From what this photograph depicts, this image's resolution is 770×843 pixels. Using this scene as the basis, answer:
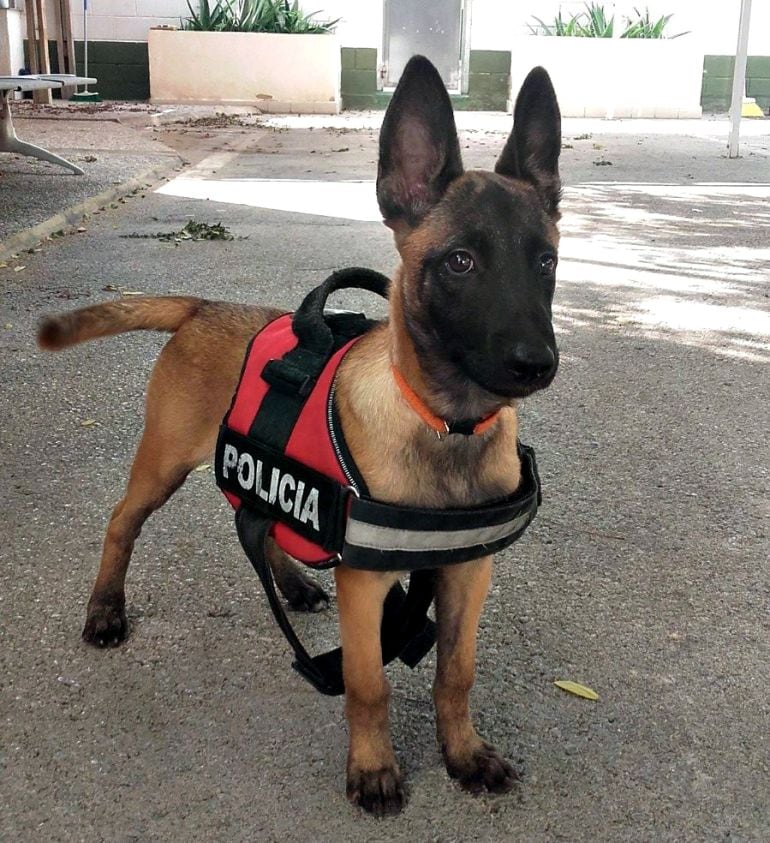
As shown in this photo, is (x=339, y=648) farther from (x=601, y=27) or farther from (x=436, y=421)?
(x=601, y=27)

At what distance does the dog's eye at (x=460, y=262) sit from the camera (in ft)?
7.11

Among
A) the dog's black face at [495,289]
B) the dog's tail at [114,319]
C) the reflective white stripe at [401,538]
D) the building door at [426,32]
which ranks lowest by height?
the reflective white stripe at [401,538]

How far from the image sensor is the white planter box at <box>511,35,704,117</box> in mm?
19781

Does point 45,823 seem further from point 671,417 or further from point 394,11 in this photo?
point 394,11

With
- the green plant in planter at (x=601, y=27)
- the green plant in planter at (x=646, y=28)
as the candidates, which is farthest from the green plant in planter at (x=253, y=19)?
the green plant in planter at (x=646, y=28)

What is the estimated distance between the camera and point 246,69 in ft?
63.6

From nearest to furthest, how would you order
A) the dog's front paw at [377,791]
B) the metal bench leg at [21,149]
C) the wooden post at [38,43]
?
the dog's front paw at [377,791]
the metal bench leg at [21,149]
the wooden post at [38,43]

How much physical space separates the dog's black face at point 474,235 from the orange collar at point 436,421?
7cm

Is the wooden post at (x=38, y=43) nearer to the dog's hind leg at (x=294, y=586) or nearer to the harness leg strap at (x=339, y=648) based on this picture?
the dog's hind leg at (x=294, y=586)

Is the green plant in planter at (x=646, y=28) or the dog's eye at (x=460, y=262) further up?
the green plant in planter at (x=646, y=28)

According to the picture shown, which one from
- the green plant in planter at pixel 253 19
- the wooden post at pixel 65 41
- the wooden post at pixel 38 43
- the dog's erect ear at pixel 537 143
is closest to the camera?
the dog's erect ear at pixel 537 143

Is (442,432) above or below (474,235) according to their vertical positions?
below

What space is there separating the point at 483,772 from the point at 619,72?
64.8 feet

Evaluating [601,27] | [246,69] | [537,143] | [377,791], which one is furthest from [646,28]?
[377,791]
